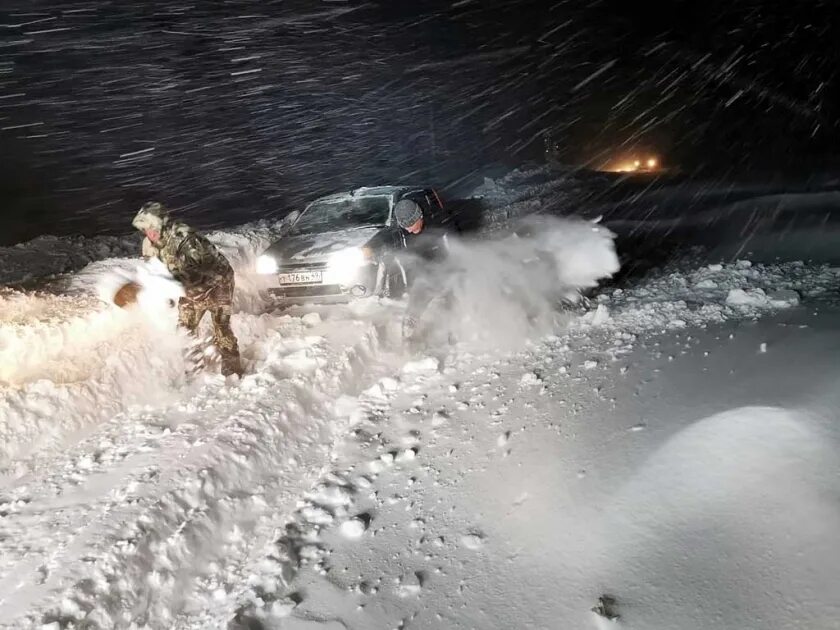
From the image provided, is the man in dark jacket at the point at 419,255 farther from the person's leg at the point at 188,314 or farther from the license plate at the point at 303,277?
the person's leg at the point at 188,314

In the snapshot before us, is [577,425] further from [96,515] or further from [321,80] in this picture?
[321,80]

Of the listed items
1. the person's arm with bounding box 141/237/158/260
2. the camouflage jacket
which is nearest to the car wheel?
the camouflage jacket

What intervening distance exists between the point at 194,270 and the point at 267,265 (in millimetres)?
1645

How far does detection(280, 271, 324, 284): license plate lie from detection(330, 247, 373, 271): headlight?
210 millimetres

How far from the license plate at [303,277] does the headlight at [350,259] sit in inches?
8.3

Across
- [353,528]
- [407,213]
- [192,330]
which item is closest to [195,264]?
[192,330]

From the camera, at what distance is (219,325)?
5605 millimetres

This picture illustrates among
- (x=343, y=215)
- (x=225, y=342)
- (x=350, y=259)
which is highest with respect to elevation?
(x=343, y=215)

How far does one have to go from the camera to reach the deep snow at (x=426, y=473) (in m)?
2.80

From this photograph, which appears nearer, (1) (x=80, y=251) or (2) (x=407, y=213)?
(2) (x=407, y=213)

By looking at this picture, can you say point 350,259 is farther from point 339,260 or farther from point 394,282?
point 394,282

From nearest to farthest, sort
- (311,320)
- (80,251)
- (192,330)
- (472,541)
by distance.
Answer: (472,541) < (192,330) < (311,320) < (80,251)

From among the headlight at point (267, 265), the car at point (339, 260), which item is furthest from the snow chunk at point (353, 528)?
the headlight at point (267, 265)

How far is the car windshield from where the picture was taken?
304 inches
